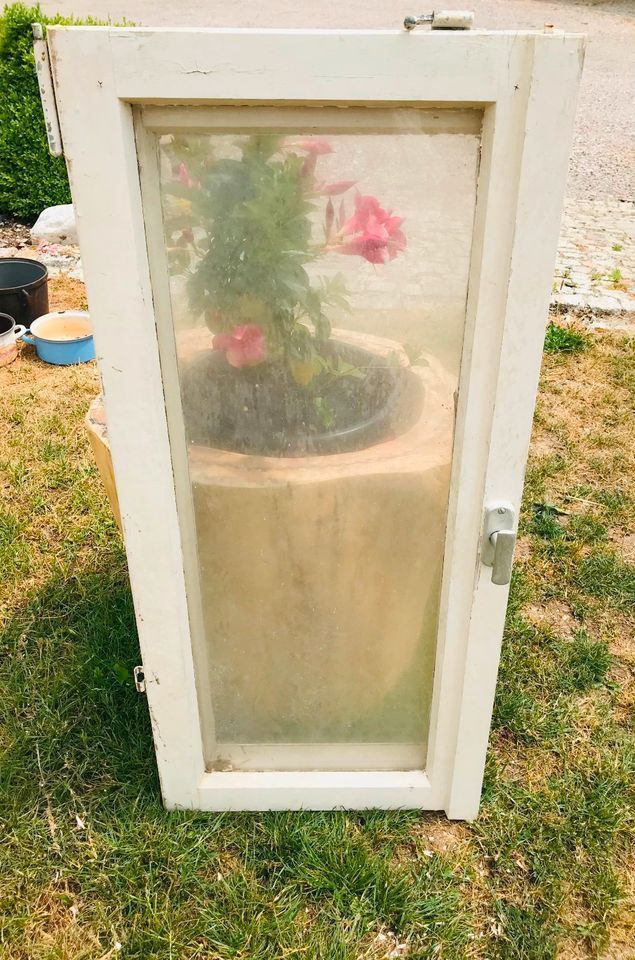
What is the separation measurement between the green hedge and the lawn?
4.54 metres

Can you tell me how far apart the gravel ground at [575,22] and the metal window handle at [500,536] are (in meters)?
6.94

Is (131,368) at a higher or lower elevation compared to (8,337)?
higher

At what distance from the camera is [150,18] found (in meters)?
12.6

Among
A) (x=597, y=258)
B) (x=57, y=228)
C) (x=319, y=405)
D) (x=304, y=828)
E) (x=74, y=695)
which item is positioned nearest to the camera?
(x=319, y=405)

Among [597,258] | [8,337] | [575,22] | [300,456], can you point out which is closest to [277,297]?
[300,456]

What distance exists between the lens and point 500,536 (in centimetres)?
166

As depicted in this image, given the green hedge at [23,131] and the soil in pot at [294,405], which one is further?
the green hedge at [23,131]

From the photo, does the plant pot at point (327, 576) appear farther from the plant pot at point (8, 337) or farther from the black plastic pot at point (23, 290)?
the black plastic pot at point (23, 290)

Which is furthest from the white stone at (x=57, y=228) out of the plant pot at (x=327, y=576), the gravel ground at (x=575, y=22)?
the plant pot at (x=327, y=576)

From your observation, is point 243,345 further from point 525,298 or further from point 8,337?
point 8,337

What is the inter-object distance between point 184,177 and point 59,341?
11.1 feet

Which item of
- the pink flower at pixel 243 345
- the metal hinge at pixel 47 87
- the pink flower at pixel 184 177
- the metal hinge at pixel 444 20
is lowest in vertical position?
the pink flower at pixel 243 345

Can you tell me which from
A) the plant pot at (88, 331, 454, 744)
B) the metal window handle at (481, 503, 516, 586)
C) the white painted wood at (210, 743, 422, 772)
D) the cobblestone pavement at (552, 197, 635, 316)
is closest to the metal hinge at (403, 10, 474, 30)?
the plant pot at (88, 331, 454, 744)

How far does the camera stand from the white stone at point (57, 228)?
20.9 ft
